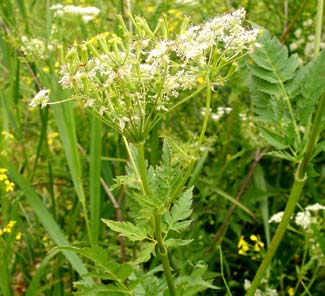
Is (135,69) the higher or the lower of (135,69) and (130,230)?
the higher

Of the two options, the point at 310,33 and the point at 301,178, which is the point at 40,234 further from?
the point at 310,33

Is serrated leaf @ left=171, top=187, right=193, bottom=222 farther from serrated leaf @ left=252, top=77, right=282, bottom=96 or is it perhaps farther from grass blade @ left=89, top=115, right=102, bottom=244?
grass blade @ left=89, top=115, right=102, bottom=244

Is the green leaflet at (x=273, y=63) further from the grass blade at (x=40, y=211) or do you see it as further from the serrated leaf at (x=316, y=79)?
the grass blade at (x=40, y=211)

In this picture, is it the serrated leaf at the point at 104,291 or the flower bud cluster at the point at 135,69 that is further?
the serrated leaf at the point at 104,291

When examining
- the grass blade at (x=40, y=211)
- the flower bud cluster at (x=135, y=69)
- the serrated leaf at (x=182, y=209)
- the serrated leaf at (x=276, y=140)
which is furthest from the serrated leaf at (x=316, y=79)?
the grass blade at (x=40, y=211)

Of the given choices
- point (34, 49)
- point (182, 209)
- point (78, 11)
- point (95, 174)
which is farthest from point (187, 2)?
point (182, 209)

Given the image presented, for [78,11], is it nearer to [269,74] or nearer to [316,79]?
[269,74]

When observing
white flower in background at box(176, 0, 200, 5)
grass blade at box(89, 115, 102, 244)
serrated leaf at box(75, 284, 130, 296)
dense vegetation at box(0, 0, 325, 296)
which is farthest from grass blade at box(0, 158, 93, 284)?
white flower in background at box(176, 0, 200, 5)

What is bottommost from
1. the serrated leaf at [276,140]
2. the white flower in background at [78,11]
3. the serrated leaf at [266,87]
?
the serrated leaf at [276,140]
